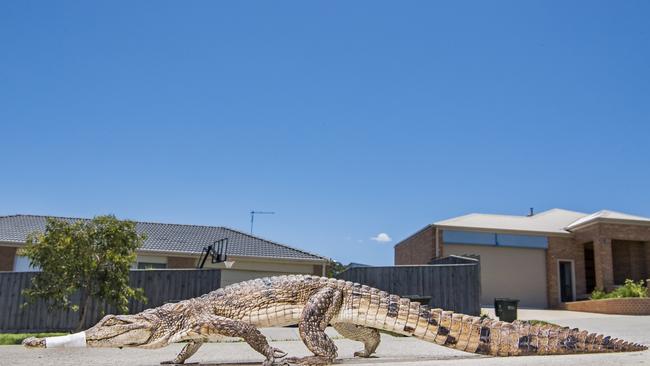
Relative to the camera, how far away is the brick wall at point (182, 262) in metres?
26.1

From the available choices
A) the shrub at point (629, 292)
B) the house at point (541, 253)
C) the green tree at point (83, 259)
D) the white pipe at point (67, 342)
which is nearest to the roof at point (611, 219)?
the house at point (541, 253)

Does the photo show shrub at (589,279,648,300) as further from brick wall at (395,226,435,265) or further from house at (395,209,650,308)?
brick wall at (395,226,435,265)

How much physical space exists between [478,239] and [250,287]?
21304mm

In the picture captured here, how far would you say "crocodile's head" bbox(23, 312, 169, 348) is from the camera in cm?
642

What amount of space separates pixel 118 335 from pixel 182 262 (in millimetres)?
20136

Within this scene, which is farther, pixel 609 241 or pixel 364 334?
pixel 609 241

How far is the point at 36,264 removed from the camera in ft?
50.2

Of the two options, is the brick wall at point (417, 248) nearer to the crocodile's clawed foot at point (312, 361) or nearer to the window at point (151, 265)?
the window at point (151, 265)

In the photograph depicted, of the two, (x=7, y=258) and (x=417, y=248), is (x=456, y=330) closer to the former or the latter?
(x=417, y=248)

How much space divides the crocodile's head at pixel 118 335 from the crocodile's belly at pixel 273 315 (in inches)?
42.6

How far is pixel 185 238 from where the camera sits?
28.7 metres

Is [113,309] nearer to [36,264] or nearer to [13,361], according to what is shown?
[36,264]

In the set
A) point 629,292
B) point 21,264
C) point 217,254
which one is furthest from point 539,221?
point 21,264

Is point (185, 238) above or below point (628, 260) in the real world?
above
